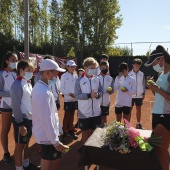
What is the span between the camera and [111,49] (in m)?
30.5

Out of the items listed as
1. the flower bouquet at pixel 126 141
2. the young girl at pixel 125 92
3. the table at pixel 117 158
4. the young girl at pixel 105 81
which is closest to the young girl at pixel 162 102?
the flower bouquet at pixel 126 141

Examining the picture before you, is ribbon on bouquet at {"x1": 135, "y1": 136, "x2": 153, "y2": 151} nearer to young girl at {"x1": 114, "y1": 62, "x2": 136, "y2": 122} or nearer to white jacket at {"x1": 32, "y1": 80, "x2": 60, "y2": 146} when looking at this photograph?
white jacket at {"x1": 32, "y1": 80, "x2": 60, "y2": 146}

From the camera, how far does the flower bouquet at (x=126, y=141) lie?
10.4 feet

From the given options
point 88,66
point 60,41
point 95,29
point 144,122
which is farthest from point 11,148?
point 95,29

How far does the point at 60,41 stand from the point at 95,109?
17.3 m

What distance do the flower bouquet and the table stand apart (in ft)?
0.25

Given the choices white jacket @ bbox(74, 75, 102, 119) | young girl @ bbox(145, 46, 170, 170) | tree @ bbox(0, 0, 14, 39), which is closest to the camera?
young girl @ bbox(145, 46, 170, 170)

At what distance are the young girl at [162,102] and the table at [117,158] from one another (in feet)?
1.06

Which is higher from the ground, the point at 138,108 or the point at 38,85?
the point at 38,85

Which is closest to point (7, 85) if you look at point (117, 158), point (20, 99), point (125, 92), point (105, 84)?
point (20, 99)

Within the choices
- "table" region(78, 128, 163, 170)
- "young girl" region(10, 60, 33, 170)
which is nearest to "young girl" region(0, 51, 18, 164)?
"young girl" region(10, 60, 33, 170)

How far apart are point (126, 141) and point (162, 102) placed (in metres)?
0.87

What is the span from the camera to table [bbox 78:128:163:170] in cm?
312

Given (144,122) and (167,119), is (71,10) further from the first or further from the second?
(167,119)
